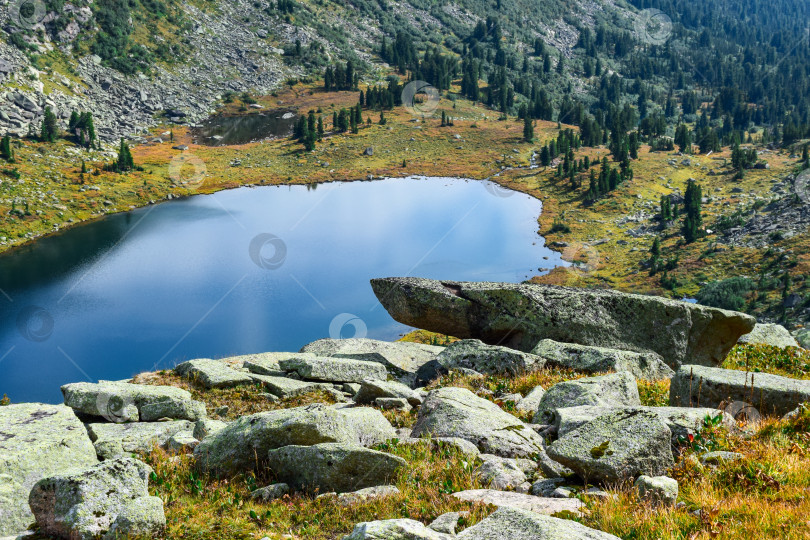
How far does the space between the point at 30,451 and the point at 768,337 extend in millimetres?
31996

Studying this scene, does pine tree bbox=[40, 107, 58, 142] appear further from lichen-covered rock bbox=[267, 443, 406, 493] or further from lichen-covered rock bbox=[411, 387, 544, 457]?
lichen-covered rock bbox=[267, 443, 406, 493]

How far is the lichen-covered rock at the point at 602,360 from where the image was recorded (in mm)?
19969

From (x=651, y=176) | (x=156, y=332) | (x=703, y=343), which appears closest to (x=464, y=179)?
(x=651, y=176)

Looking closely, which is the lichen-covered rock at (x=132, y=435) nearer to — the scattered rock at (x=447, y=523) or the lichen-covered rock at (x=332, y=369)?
the lichen-covered rock at (x=332, y=369)

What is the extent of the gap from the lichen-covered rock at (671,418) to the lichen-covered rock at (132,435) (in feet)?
28.6

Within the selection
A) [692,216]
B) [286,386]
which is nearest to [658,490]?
[286,386]

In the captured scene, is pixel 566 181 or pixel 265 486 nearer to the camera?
pixel 265 486

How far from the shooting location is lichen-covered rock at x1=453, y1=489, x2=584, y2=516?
8.21 meters

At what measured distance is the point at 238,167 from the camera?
148125 mm

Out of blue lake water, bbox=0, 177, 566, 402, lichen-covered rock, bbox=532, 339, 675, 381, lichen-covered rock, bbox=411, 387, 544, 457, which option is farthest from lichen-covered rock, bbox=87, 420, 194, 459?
blue lake water, bbox=0, 177, 566, 402

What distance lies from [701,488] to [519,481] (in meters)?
2.78

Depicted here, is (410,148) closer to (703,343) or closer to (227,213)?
(227,213)

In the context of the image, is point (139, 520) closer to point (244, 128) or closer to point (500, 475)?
point (500, 475)

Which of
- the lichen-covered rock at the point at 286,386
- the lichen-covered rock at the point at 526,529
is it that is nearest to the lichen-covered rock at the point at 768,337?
the lichen-covered rock at the point at 286,386
